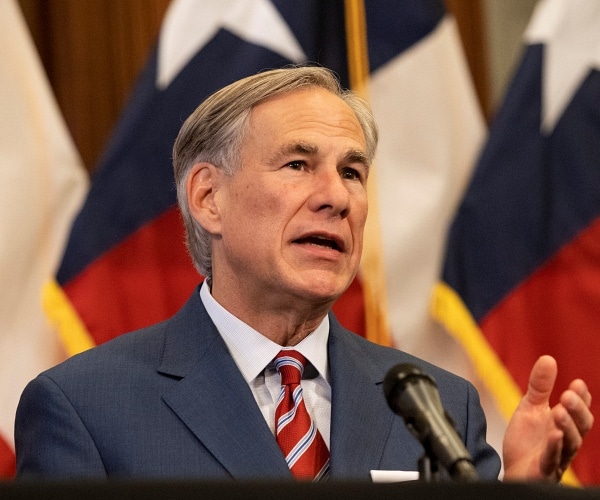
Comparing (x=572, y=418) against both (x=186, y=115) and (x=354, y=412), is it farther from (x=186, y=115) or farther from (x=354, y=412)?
(x=186, y=115)

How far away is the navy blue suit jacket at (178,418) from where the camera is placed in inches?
75.5

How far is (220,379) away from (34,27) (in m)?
1.92

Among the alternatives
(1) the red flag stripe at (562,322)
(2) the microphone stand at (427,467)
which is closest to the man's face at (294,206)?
(2) the microphone stand at (427,467)

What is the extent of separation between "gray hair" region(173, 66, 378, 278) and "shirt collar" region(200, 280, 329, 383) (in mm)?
174

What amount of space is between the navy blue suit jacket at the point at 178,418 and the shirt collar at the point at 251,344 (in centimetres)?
3

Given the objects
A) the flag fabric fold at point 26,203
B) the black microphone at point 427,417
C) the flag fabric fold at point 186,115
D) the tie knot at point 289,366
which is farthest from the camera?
the flag fabric fold at point 186,115

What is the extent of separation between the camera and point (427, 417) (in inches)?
58.2

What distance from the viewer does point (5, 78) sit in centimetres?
321

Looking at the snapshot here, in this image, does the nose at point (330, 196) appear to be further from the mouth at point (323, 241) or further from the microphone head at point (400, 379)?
the microphone head at point (400, 379)

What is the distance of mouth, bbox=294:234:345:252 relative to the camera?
214cm

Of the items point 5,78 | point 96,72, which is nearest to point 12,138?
point 5,78

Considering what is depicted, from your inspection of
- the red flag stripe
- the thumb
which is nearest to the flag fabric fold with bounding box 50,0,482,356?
the red flag stripe

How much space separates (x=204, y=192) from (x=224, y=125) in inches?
Answer: 6.0

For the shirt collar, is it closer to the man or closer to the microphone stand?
the man
